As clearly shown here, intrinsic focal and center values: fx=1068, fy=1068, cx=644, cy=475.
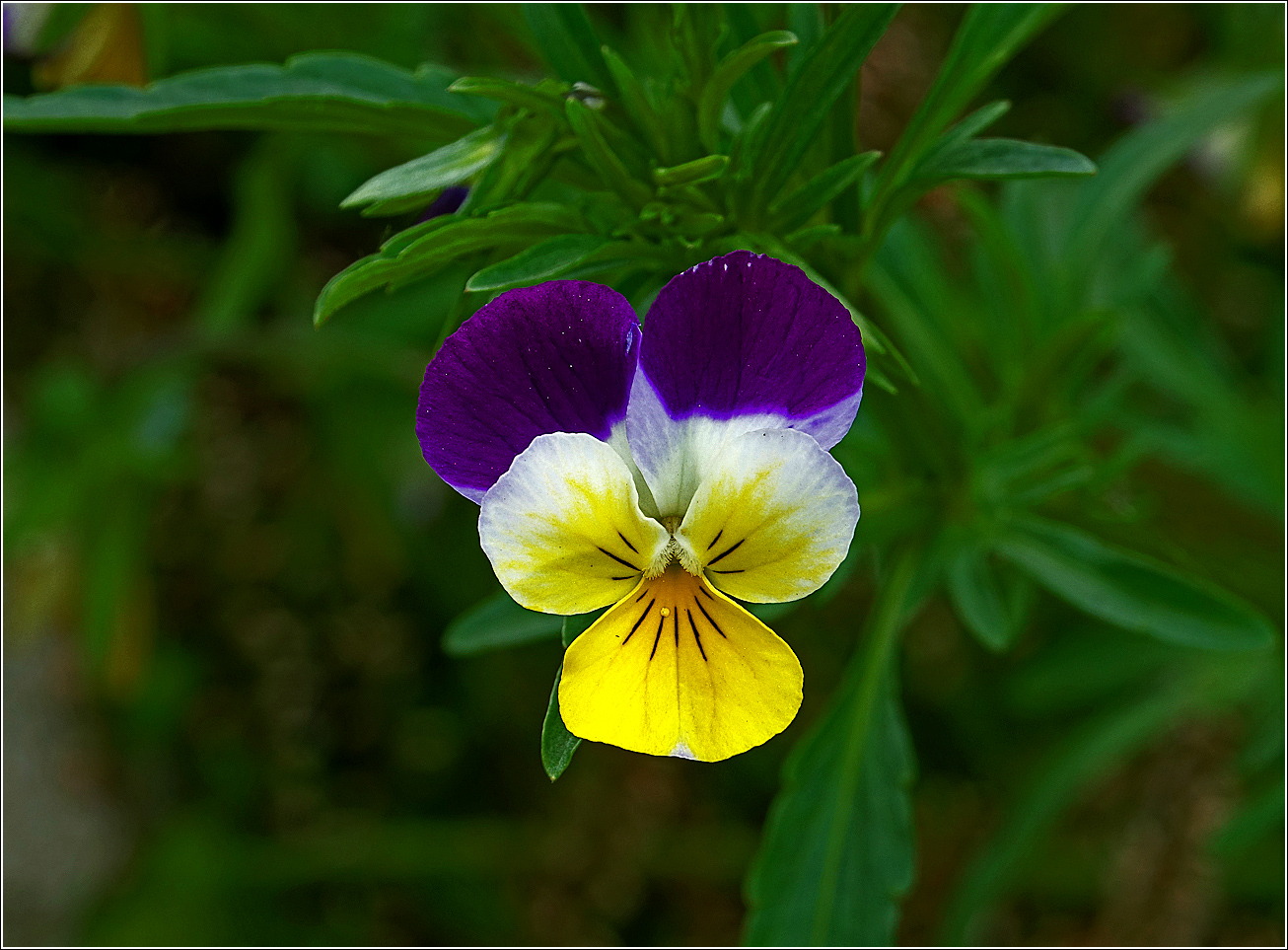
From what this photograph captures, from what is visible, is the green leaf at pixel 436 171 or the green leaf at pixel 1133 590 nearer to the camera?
the green leaf at pixel 436 171

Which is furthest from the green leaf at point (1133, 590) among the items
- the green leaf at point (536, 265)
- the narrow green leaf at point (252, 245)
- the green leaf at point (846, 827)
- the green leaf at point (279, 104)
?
the narrow green leaf at point (252, 245)

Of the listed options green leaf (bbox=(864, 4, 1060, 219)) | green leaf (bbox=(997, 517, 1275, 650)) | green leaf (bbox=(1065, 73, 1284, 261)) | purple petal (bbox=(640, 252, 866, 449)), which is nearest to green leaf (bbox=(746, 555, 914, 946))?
Answer: green leaf (bbox=(997, 517, 1275, 650))

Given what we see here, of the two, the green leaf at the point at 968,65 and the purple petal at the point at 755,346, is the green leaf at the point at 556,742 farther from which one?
the green leaf at the point at 968,65

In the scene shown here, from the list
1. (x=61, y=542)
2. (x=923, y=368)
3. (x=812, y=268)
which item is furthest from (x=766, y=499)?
(x=61, y=542)

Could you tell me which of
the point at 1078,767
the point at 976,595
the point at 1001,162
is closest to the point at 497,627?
the point at 976,595

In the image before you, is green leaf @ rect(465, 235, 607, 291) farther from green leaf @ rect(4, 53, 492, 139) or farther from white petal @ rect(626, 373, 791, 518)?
green leaf @ rect(4, 53, 492, 139)

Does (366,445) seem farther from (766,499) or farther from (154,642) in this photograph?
(766,499)

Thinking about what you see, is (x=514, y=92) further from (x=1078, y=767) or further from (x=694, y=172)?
(x=1078, y=767)
